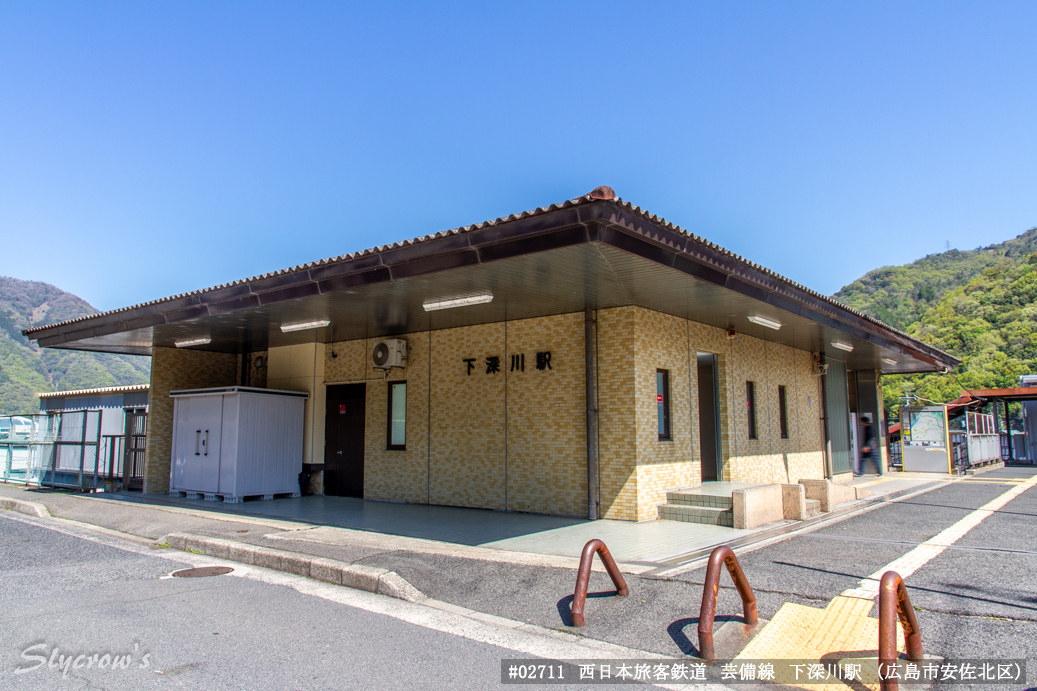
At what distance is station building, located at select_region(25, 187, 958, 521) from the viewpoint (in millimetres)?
8133

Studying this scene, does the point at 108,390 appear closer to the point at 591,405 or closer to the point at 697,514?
the point at 591,405

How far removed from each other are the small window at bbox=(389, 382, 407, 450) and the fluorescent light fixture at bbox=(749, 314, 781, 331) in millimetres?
6892

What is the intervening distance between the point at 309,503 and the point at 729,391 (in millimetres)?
8780

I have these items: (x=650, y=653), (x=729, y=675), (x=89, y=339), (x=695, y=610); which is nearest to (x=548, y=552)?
(x=695, y=610)

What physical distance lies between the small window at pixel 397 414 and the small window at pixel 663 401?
17.2ft

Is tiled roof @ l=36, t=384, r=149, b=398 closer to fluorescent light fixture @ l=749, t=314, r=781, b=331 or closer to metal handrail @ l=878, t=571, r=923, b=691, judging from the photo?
fluorescent light fixture @ l=749, t=314, r=781, b=331

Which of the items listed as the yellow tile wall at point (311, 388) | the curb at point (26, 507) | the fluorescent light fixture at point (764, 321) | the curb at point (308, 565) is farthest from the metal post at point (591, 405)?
the curb at point (26, 507)

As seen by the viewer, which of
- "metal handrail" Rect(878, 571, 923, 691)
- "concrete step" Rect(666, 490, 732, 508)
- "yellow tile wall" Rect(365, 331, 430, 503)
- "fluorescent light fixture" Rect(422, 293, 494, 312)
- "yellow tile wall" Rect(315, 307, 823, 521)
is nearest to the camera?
"metal handrail" Rect(878, 571, 923, 691)

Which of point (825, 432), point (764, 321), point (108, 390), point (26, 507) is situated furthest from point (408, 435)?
point (108, 390)

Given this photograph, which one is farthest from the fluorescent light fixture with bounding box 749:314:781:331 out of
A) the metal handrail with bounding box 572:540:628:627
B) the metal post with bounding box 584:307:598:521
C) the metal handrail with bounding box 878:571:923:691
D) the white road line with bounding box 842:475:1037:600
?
the metal handrail with bounding box 878:571:923:691

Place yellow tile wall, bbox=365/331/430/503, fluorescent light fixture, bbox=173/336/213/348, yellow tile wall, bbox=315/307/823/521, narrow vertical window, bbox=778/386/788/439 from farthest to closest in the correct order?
1. narrow vertical window, bbox=778/386/788/439
2. fluorescent light fixture, bbox=173/336/213/348
3. yellow tile wall, bbox=365/331/430/503
4. yellow tile wall, bbox=315/307/823/521

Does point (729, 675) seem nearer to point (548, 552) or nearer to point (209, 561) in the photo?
point (548, 552)

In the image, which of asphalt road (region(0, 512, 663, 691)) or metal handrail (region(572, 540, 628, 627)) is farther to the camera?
metal handrail (region(572, 540, 628, 627))

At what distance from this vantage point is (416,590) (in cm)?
626
